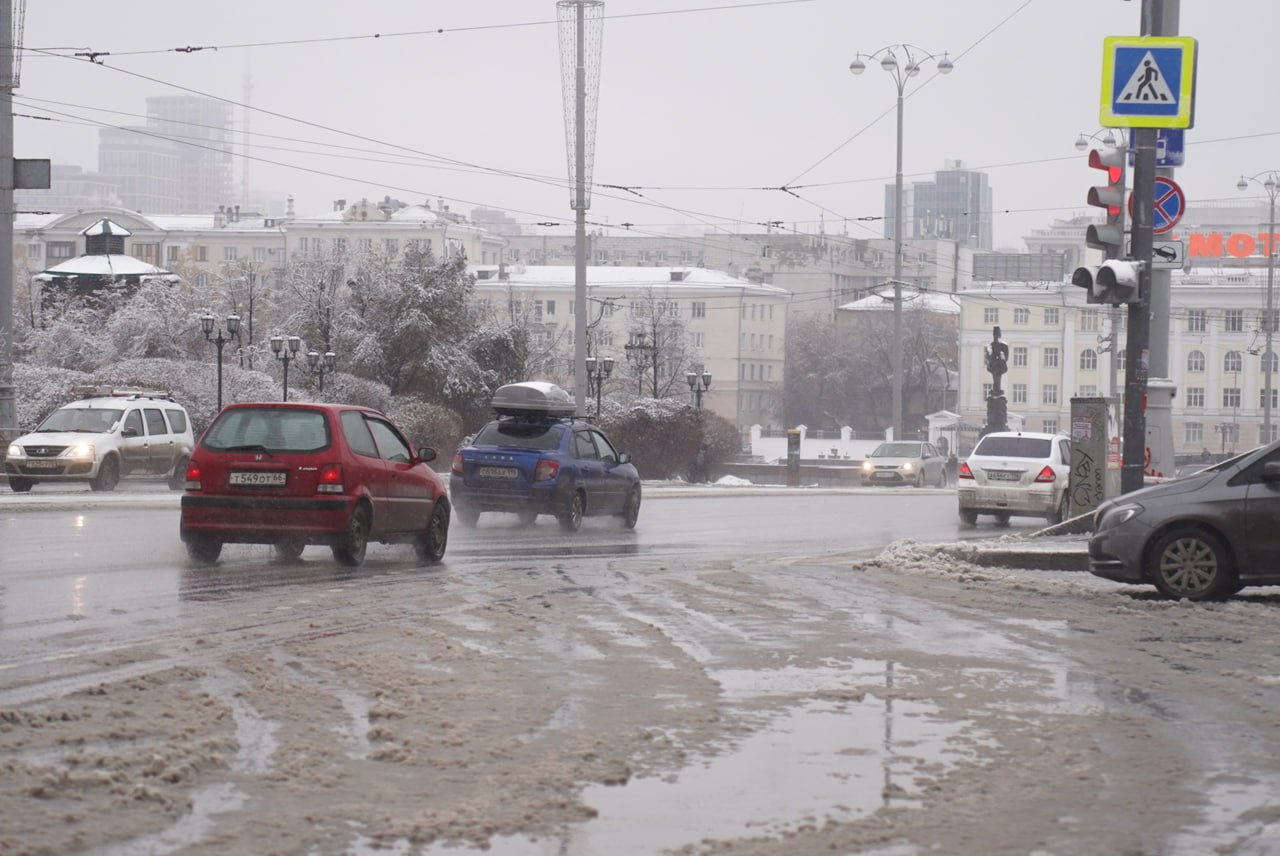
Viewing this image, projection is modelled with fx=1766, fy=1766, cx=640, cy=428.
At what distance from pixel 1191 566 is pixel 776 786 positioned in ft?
27.6

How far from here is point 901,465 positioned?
177 feet

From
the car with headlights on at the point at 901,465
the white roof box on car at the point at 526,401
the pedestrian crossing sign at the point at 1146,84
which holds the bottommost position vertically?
the car with headlights on at the point at 901,465

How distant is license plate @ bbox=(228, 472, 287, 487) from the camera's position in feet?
49.9

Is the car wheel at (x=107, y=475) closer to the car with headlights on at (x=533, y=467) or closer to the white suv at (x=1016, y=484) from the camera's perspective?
the car with headlights on at (x=533, y=467)

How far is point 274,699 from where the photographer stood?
8266mm

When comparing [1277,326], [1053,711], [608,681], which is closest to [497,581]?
[608,681]

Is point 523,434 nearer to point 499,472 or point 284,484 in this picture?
point 499,472

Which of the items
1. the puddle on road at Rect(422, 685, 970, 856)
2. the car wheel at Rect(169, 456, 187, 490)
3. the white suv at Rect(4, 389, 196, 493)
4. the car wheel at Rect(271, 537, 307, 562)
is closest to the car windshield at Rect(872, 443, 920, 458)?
the white suv at Rect(4, 389, 196, 493)

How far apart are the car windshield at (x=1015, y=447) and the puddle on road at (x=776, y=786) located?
824 inches

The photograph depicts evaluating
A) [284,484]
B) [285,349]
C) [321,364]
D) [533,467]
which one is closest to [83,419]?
[533,467]

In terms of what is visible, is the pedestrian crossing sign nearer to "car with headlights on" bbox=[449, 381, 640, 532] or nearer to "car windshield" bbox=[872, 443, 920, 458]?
"car with headlights on" bbox=[449, 381, 640, 532]

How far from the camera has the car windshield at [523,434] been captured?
74.6ft

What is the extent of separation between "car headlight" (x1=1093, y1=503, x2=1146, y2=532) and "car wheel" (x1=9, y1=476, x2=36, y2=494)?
66.2 ft

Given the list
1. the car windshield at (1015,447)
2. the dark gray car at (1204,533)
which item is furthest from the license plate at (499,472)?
the car windshield at (1015,447)
